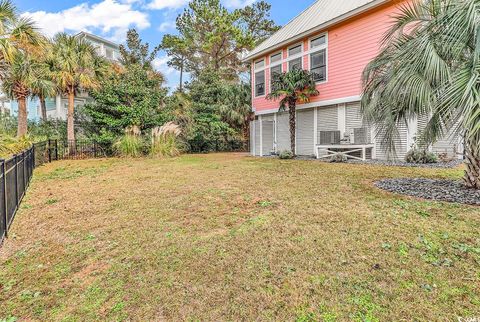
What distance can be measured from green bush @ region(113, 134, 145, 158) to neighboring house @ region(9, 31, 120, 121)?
7417mm

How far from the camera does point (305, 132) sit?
13.8 metres

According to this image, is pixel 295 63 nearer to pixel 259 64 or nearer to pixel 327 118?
pixel 259 64

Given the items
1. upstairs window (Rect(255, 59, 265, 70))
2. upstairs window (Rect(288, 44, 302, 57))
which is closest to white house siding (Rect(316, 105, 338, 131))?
upstairs window (Rect(288, 44, 302, 57))

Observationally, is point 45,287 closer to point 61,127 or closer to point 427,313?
point 427,313

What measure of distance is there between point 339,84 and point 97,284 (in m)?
11.7

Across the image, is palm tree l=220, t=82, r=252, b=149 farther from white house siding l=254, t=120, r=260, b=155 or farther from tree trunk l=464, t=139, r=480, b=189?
tree trunk l=464, t=139, r=480, b=189

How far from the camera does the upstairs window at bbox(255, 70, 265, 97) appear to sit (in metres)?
15.8

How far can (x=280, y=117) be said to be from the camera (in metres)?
15.2

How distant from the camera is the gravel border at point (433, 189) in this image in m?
4.72

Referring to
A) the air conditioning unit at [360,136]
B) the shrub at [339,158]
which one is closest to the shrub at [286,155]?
the shrub at [339,158]

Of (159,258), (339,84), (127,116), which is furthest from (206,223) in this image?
(127,116)

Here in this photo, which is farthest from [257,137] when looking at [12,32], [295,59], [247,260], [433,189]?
[247,260]

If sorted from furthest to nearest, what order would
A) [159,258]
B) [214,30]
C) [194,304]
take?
[214,30] → [159,258] → [194,304]

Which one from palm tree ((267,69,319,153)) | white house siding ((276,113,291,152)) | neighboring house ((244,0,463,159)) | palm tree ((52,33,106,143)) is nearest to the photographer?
neighboring house ((244,0,463,159))
